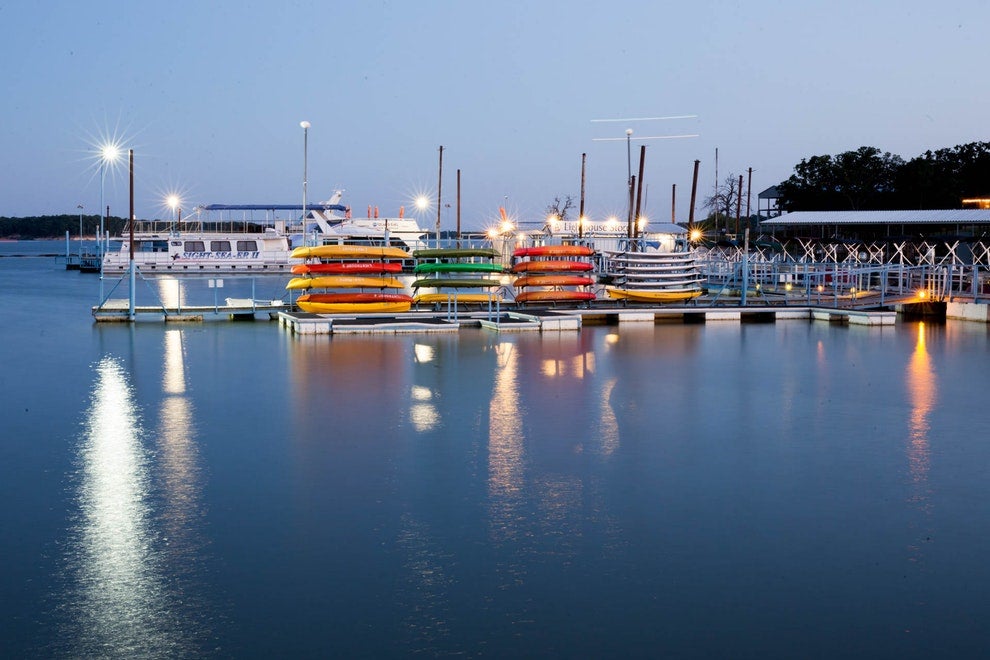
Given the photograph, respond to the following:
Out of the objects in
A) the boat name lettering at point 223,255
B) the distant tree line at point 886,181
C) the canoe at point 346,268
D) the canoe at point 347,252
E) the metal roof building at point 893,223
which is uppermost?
the distant tree line at point 886,181

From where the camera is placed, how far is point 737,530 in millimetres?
9164

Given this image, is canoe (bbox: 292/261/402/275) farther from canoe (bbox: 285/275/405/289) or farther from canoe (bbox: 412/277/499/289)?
canoe (bbox: 412/277/499/289)

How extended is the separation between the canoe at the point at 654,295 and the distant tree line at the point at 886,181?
45.2m

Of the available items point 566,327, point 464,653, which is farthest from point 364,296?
point 464,653

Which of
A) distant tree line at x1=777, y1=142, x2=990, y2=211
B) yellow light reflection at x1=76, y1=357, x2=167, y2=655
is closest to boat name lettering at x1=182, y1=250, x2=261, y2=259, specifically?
distant tree line at x1=777, y1=142, x2=990, y2=211

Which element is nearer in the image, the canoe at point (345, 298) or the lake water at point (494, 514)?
the lake water at point (494, 514)

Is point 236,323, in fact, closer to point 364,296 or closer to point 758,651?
point 364,296

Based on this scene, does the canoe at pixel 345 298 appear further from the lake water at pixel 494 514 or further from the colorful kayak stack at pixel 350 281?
the lake water at pixel 494 514

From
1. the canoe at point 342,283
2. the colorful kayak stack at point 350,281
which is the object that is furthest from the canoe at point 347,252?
the canoe at point 342,283

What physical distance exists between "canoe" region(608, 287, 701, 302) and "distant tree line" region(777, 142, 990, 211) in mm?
45216

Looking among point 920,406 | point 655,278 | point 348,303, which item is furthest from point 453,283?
point 920,406

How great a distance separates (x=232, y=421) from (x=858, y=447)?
305 inches

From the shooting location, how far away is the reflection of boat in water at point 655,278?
1320 inches

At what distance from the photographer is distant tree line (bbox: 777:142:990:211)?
72562mm
